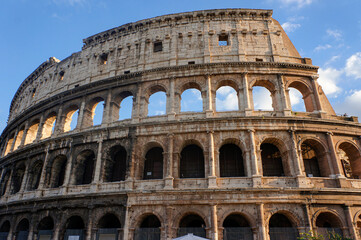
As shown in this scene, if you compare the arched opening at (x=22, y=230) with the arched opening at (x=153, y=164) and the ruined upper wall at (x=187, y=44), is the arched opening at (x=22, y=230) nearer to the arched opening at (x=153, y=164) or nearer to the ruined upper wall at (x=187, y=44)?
the arched opening at (x=153, y=164)

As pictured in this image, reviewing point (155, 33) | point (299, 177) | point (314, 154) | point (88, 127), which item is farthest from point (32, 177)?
point (314, 154)

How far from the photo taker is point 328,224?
47.9 ft

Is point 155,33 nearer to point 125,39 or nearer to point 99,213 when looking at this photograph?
point 125,39

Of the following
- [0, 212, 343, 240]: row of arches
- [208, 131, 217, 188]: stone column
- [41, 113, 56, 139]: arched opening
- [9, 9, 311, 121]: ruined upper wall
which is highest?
[9, 9, 311, 121]: ruined upper wall

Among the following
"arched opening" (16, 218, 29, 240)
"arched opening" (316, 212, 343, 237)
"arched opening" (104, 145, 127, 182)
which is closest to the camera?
"arched opening" (316, 212, 343, 237)

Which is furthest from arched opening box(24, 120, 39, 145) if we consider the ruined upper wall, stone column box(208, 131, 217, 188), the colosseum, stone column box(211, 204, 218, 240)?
stone column box(211, 204, 218, 240)

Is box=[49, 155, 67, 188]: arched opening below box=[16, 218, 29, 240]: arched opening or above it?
above

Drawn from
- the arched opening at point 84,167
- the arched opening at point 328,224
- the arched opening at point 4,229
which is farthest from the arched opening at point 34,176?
the arched opening at point 328,224

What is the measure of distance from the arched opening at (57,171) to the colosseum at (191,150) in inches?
3.3

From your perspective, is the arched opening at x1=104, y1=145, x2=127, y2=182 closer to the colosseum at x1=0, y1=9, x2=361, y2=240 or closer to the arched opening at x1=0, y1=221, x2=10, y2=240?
the colosseum at x1=0, y1=9, x2=361, y2=240

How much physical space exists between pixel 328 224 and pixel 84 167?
1604cm

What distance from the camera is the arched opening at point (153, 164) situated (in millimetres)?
15914

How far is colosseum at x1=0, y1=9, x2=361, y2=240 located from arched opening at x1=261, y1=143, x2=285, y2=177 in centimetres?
6

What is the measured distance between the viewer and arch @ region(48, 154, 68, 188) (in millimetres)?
17844
